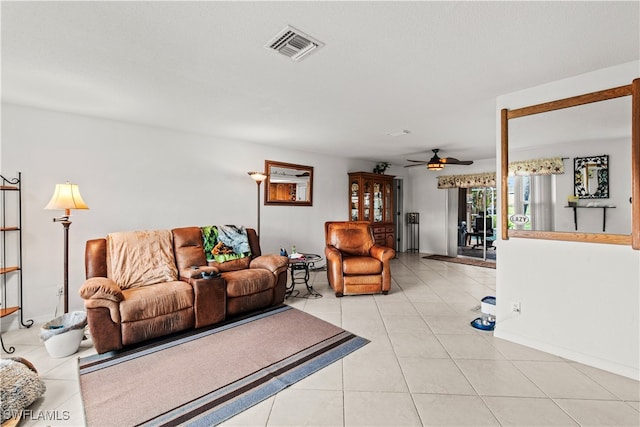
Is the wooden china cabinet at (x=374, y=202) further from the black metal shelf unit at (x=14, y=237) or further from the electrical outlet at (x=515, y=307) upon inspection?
the black metal shelf unit at (x=14, y=237)

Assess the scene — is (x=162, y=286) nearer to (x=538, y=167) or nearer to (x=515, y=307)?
(x=515, y=307)

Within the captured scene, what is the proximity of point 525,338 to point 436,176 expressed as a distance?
523 cm

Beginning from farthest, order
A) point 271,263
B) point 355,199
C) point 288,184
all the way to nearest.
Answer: point 355,199 < point 288,184 < point 271,263

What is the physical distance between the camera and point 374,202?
21.1 feet

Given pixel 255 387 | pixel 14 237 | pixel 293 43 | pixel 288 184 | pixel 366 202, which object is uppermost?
pixel 293 43

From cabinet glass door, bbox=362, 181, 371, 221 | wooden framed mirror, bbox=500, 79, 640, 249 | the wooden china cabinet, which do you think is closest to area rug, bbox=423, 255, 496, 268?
the wooden china cabinet

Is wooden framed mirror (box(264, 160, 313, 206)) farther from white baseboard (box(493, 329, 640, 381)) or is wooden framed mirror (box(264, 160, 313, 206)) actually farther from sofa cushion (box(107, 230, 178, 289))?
white baseboard (box(493, 329, 640, 381))

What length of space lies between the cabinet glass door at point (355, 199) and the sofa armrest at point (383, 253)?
2.02m

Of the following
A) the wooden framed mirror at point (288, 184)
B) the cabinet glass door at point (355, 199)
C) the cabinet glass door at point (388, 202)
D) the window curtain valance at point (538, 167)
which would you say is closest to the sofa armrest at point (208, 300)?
the wooden framed mirror at point (288, 184)

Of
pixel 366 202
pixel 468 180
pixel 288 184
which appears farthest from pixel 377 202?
pixel 288 184

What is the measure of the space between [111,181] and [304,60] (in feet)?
9.44

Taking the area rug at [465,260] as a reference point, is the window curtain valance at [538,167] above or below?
above

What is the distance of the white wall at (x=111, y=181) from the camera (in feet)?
9.68

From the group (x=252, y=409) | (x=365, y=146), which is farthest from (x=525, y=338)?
(x=365, y=146)
